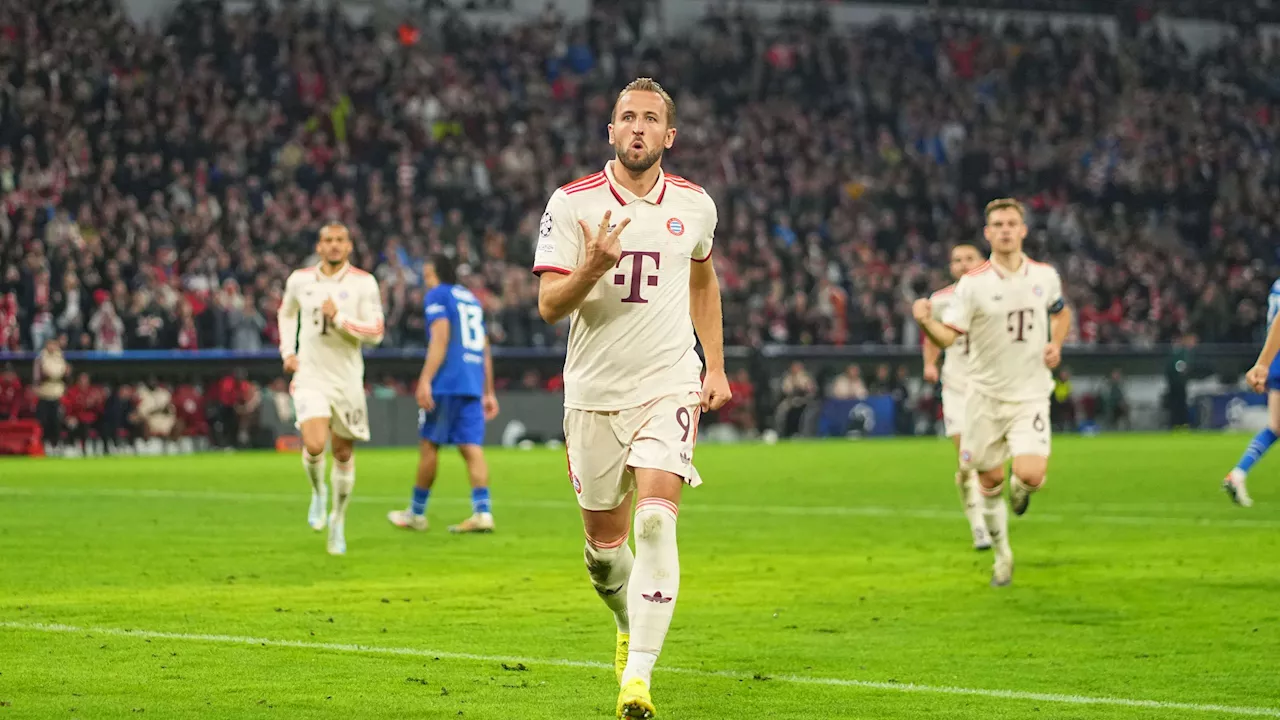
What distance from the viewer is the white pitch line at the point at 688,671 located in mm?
7117

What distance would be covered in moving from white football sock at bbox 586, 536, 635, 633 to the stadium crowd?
2297 cm

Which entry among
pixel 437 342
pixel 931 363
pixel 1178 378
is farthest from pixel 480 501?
pixel 1178 378

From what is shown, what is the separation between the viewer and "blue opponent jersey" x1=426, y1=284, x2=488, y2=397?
15.7 meters

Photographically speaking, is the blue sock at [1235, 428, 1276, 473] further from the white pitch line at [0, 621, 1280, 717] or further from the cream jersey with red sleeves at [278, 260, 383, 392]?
the white pitch line at [0, 621, 1280, 717]

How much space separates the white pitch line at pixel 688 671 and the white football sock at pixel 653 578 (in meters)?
1.18

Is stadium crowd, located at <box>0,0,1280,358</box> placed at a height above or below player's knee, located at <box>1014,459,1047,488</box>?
above

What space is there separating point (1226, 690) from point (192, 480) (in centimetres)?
1665

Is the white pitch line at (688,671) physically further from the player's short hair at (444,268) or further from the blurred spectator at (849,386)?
the blurred spectator at (849,386)

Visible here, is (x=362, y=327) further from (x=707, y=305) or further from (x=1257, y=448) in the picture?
(x=1257, y=448)

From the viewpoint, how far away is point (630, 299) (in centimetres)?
720

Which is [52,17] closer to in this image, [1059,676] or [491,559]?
[491,559]

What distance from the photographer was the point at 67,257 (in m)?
29.4

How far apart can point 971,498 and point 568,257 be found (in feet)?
25.2

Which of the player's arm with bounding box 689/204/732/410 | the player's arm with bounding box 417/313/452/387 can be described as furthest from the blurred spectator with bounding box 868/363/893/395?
the player's arm with bounding box 689/204/732/410
